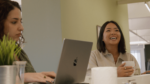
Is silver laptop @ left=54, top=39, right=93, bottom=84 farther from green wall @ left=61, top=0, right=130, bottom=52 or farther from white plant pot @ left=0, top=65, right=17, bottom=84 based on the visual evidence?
green wall @ left=61, top=0, right=130, bottom=52

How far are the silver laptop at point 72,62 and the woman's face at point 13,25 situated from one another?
64 centimetres

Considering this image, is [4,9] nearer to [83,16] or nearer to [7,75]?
[7,75]

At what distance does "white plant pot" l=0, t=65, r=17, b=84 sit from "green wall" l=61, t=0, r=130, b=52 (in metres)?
2.35

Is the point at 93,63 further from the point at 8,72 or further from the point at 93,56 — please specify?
the point at 8,72

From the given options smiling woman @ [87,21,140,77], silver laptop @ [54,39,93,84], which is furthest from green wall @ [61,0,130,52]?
silver laptop @ [54,39,93,84]

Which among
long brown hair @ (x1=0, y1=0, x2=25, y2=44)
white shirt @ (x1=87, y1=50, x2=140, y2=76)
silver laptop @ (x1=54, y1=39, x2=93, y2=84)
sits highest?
long brown hair @ (x1=0, y1=0, x2=25, y2=44)

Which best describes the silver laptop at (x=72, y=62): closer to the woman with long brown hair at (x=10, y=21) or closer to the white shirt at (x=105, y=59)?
the woman with long brown hair at (x=10, y=21)

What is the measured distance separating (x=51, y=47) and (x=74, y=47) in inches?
77.5

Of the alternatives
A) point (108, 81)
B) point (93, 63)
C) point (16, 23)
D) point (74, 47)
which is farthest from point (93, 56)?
point (108, 81)

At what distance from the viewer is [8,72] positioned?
78 centimetres

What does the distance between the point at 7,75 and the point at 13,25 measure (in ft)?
3.16

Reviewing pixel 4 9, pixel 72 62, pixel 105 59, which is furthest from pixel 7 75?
pixel 105 59

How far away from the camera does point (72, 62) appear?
1196 millimetres

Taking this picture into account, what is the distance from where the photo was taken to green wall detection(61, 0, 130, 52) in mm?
3240
